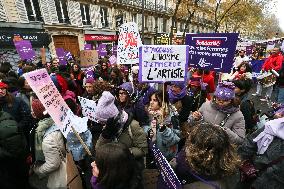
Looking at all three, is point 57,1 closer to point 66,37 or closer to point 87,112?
point 66,37

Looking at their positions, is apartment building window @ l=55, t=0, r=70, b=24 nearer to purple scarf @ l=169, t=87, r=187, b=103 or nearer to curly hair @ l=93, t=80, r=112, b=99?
curly hair @ l=93, t=80, r=112, b=99

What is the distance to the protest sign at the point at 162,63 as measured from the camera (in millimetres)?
3510

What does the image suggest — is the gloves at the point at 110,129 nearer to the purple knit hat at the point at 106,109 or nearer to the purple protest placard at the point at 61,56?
the purple knit hat at the point at 106,109

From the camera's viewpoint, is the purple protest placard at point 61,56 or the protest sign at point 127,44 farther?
the purple protest placard at point 61,56

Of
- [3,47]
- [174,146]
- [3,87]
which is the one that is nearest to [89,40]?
[3,47]

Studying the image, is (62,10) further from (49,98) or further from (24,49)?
(49,98)

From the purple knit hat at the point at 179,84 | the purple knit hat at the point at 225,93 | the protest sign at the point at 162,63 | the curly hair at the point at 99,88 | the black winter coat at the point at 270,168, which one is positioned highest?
the protest sign at the point at 162,63

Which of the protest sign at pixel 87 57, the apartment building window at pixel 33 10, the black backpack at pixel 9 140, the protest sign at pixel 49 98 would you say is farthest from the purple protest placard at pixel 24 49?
the apartment building window at pixel 33 10

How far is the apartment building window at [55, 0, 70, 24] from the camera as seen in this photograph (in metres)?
20.4

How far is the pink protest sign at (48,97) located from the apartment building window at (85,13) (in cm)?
2213

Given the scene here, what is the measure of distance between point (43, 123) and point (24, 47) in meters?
8.10

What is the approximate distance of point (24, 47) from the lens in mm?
9625

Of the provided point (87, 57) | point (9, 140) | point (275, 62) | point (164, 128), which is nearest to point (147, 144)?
point (164, 128)

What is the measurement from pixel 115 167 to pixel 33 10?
19900mm
